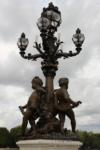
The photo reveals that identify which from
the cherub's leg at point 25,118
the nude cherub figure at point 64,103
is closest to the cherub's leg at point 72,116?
the nude cherub figure at point 64,103

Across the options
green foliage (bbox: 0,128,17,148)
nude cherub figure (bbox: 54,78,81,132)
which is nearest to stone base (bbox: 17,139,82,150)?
nude cherub figure (bbox: 54,78,81,132)

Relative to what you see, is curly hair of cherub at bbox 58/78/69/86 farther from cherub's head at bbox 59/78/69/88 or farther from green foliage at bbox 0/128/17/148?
green foliage at bbox 0/128/17/148

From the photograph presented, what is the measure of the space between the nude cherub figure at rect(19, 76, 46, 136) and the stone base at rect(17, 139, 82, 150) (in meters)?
0.80

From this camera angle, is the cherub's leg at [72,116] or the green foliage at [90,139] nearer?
the cherub's leg at [72,116]

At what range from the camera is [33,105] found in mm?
19141

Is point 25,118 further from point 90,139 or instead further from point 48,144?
point 90,139

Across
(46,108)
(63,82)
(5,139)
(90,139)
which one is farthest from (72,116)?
(90,139)

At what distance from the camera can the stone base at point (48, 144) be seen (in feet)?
59.0

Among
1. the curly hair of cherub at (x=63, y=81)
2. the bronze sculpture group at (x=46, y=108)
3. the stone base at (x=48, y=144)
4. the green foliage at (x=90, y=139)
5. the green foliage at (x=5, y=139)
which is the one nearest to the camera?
the stone base at (x=48, y=144)

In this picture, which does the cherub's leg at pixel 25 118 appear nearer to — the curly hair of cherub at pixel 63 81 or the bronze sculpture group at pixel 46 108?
the bronze sculpture group at pixel 46 108

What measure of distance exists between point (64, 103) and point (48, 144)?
6.33ft

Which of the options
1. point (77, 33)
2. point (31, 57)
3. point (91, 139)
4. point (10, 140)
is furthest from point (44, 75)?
point (91, 139)

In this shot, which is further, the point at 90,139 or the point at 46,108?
the point at 90,139

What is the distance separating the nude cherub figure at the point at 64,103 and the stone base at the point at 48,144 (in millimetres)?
904
